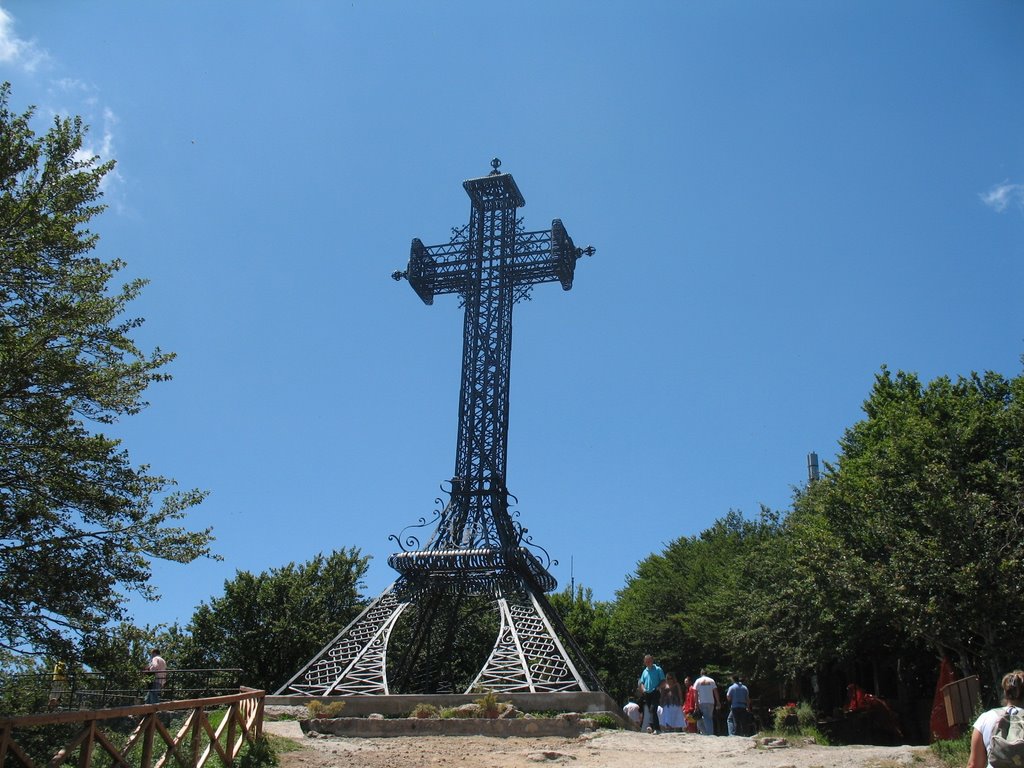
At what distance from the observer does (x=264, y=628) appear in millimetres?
28484

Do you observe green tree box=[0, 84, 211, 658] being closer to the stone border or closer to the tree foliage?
A: the stone border

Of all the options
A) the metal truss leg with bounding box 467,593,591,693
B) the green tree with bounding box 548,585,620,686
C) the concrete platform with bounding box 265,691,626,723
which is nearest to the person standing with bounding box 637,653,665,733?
the concrete platform with bounding box 265,691,626,723

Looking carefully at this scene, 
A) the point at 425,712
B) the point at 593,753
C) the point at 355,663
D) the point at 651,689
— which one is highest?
the point at 355,663

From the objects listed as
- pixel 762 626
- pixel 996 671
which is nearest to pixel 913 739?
pixel 762 626

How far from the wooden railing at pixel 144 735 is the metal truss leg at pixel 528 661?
6281 mm

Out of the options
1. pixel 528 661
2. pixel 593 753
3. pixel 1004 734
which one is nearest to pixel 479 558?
pixel 528 661

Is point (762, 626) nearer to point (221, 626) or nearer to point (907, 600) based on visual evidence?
point (907, 600)

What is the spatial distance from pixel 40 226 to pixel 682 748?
10.4 m

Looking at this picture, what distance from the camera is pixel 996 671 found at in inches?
621

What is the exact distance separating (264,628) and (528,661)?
13849 mm

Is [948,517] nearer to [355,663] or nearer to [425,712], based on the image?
[425,712]

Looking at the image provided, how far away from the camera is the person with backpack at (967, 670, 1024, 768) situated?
538 centimetres

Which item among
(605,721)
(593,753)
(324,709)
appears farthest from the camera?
(324,709)

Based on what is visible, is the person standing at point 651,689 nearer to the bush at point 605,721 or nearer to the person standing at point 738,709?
the bush at point 605,721
